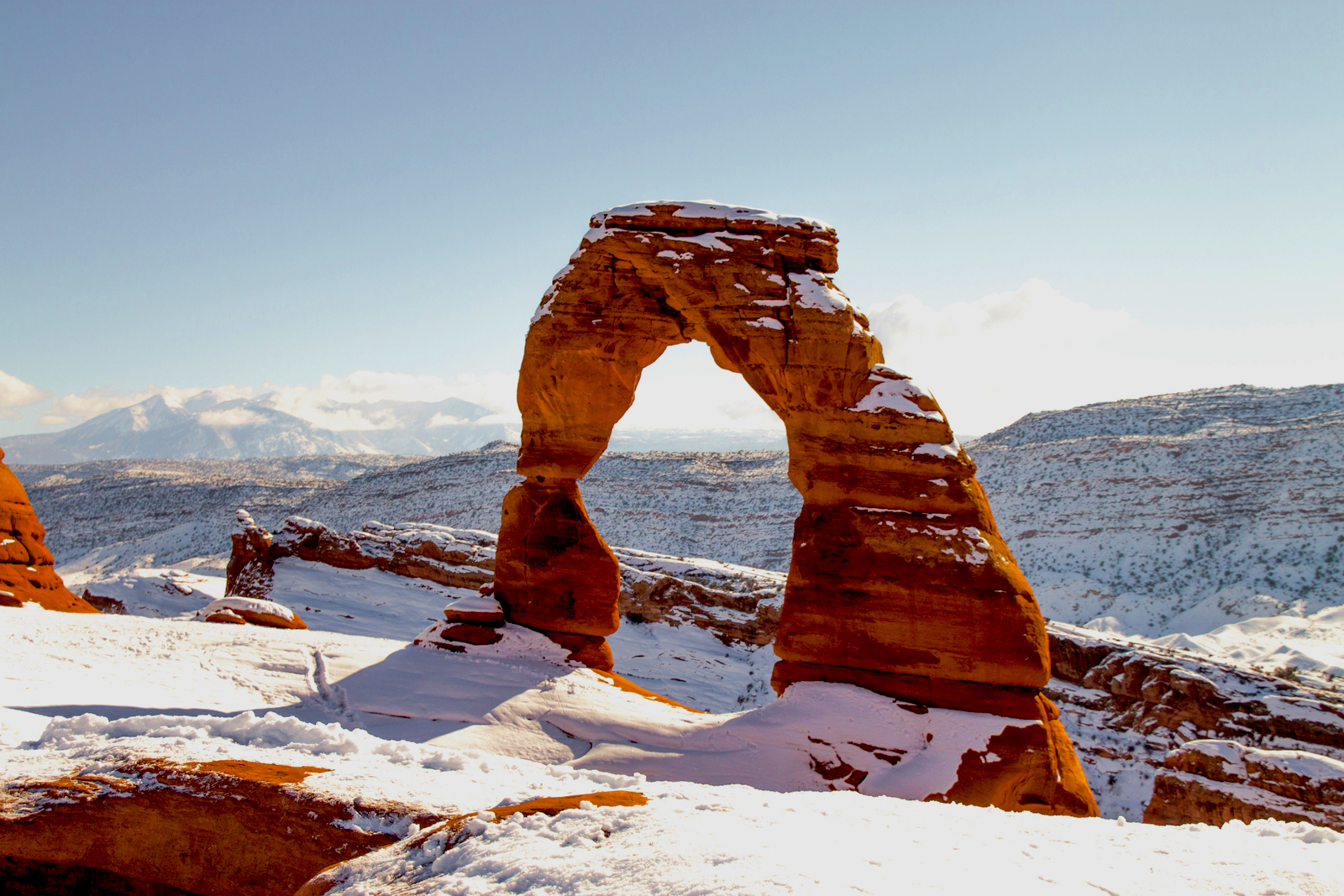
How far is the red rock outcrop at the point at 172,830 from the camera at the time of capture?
555 cm

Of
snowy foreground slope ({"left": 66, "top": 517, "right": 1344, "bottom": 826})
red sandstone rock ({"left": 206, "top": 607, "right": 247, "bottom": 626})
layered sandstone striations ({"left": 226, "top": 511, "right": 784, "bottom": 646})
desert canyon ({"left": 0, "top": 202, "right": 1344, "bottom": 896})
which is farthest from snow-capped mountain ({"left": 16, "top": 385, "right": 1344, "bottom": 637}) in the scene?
red sandstone rock ({"left": 206, "top": 607, "right": 247, "bottom": 626})

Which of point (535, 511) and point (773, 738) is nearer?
point (773, 738)

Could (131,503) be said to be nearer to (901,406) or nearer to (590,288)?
(590,288)

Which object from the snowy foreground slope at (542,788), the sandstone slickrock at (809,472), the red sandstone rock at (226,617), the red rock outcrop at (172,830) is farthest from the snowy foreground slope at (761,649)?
the red rock outcrop at (172,830)

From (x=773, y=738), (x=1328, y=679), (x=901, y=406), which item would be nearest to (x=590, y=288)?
(x=901, y=406)

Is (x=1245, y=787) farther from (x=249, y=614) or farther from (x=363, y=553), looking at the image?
(x=363, y=553)

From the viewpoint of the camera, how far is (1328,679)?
19.3 meters

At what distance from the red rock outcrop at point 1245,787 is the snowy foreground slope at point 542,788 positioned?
22.1 feet

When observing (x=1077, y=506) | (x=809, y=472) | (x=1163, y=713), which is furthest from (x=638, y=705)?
(x=1077, y=506)

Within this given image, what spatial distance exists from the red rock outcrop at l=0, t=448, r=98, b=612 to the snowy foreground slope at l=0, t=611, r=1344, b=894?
6358 millimetres

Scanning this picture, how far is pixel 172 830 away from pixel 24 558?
17.0 metres

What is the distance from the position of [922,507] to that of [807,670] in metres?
3.26

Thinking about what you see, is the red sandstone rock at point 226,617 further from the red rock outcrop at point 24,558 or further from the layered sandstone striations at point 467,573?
the layered sandstone striations at point 467,573

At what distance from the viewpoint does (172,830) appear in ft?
18.8
